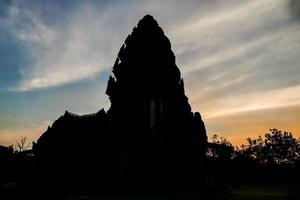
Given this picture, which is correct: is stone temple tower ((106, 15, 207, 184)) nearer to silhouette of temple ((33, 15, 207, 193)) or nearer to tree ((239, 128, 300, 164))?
silhouette of temple ((33, 15, 207, 193))

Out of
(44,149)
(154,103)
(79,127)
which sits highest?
(154,103)

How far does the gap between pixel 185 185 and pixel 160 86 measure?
1093cm

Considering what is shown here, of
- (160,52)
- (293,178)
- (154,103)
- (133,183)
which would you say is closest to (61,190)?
(133,183)

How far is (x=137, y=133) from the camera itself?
31609mm

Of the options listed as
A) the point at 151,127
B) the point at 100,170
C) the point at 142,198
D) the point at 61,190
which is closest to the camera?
the point at 142,198

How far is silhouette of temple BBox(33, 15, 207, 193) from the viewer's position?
30.5 meters

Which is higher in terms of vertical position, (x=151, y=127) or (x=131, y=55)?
(x=131, y=55)

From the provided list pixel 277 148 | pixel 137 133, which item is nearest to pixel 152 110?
pixel 137 133

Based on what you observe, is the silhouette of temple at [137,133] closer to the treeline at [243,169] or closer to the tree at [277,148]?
the treeline at [243,169]

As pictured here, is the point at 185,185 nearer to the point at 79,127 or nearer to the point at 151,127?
the point at 151,127

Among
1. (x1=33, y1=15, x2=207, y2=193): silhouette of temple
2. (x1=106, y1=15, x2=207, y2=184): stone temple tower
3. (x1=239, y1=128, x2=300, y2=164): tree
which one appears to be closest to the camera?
(x1=33, y1=15, x2=207, y2=193): silhouette of temple

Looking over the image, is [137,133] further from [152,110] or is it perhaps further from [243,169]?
[243,169]

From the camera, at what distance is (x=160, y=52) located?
36375 millimetres

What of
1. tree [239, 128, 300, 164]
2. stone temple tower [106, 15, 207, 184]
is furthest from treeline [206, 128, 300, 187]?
tree [239, 128, 300, 164]
